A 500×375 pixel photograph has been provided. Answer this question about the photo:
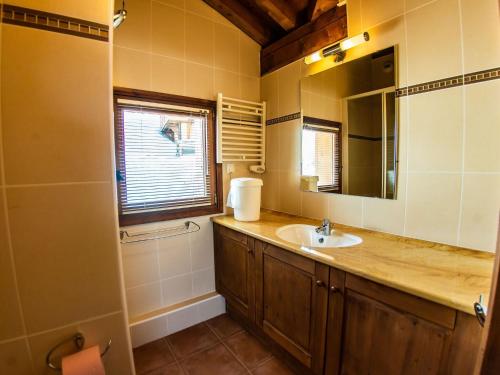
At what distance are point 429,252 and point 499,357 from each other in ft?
2.90

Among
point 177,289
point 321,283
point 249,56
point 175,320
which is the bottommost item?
point 175,320

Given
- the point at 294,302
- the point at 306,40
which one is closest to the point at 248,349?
the point at 294,302

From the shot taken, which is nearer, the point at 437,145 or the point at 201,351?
the point at 437,145

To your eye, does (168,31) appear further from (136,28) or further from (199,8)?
(199,8)

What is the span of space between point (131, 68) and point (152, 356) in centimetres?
198

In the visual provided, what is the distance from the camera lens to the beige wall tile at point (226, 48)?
79.4 inches

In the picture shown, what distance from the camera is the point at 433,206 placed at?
4.23ft

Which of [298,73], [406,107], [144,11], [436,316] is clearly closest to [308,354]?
[436,316]

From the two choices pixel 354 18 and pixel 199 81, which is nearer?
pixel 354 18

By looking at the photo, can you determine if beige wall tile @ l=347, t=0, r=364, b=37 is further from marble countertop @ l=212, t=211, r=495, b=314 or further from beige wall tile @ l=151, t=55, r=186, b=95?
marble countertop @ l=212, t=211, r=495, b=314

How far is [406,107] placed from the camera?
1.36 meters

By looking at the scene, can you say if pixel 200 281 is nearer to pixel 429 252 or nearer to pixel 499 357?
pixel 429 252

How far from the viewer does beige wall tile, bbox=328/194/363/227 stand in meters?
1.61

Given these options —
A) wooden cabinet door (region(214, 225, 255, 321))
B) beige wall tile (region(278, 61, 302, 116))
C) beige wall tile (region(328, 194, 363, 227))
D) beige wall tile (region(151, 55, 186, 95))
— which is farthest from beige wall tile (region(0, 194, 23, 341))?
beige wall tile (region(278, 61, 302, 116))
